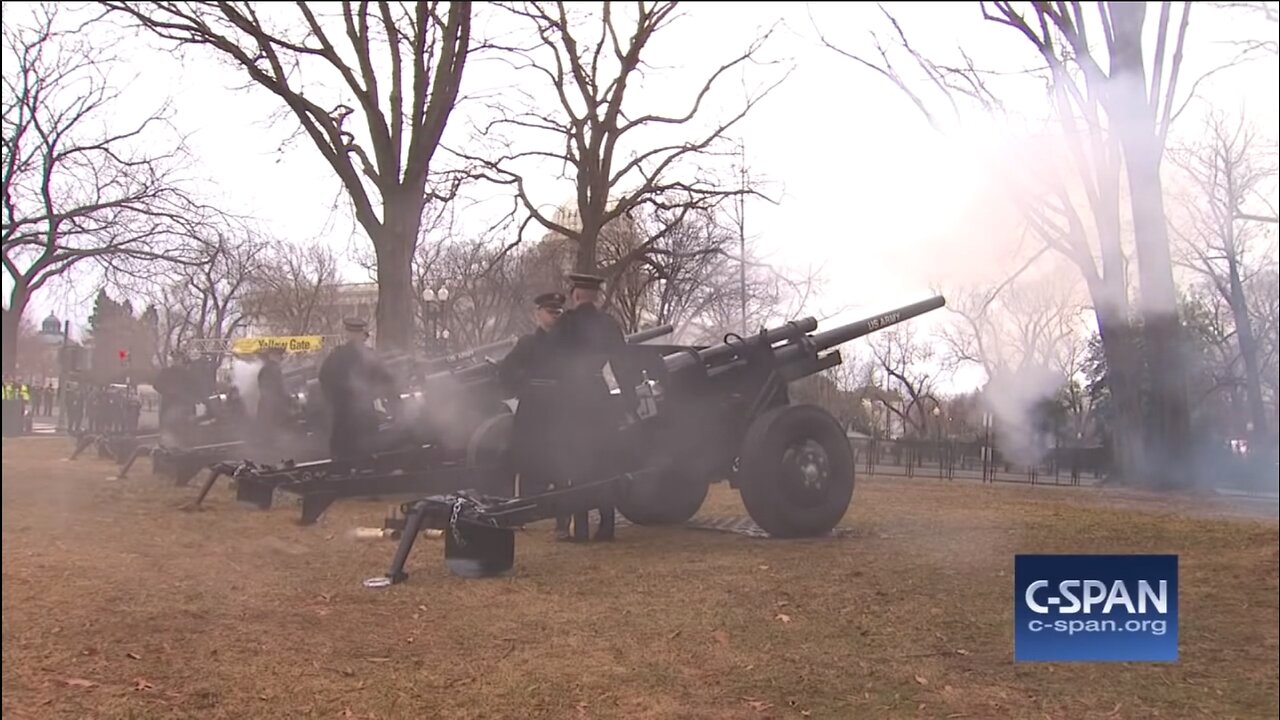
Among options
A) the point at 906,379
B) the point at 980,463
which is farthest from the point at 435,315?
the point at 980,463

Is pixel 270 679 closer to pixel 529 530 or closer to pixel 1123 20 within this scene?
pixel 529 530

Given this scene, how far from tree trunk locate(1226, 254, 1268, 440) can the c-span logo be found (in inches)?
20.2

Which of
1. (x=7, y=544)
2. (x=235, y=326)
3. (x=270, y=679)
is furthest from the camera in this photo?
(x=270, y=679)

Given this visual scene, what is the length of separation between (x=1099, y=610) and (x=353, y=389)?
2201 mm

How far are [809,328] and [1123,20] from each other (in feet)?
4.82

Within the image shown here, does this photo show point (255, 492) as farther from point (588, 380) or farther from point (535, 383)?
point (588, 380)

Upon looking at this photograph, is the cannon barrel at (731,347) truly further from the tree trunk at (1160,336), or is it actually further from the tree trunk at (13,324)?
the tree trunk at (13,324)

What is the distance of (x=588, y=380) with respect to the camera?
8.33ft

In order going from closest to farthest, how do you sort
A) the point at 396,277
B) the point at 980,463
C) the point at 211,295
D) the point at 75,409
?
1. the point at 75,409
2. the point at 211,295
3. the point at 396,277
4. the point at 980,463

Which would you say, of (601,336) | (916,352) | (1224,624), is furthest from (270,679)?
(1224,624)

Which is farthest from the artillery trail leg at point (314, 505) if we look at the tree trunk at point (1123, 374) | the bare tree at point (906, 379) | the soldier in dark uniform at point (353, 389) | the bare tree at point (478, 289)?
the tree trunk at point (1123, 374)

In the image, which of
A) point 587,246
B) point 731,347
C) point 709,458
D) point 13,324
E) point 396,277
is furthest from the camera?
point 709,458

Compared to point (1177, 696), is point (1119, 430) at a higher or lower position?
higher

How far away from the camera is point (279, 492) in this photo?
8.20 ft
